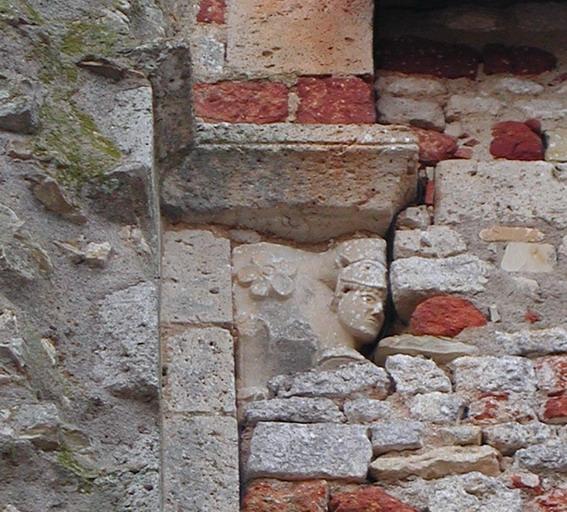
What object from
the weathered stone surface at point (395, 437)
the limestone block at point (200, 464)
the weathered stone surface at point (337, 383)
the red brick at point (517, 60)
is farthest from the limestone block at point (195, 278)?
the red brick at point (517, 60)

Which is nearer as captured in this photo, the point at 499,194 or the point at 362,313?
the point at 362,313

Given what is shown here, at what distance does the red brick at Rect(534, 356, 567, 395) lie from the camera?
4.52 metres

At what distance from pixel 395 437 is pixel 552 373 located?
0.39 m

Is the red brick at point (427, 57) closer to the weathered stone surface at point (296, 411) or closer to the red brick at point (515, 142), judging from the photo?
the red brick at point (515, 142)

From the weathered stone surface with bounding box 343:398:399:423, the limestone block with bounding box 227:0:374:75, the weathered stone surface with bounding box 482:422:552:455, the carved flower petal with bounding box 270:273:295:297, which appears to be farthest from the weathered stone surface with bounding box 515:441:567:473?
the limestone block with bounding box 227:0:374:75

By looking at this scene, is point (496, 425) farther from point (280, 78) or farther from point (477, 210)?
point (280, 78)

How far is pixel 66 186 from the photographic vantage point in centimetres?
416

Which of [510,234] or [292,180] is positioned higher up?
[292,180]

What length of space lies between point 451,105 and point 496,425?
3.48 ft

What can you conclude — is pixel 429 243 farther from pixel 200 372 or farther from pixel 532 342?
pixel 200 372

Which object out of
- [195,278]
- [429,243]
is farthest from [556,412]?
[195,278]

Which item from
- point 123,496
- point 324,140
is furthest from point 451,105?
point 123,496

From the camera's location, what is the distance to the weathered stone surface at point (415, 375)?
14.8ft

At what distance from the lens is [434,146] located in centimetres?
512
